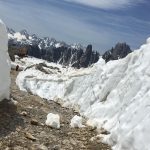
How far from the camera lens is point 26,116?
57.1 ft

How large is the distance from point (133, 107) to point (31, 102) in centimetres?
692

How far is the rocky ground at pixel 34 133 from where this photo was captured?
14.0 m

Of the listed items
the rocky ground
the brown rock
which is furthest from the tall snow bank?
the brown rock

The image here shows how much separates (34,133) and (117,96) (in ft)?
16.8

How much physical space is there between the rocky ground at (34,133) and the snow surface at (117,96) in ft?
3.10

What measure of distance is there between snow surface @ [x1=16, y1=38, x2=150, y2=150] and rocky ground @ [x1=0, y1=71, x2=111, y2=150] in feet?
3.10

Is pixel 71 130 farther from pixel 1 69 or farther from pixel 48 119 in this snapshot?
pixel 1 69

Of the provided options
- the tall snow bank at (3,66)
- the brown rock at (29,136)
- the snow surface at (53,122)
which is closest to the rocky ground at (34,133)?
the brown rock at (29,136)

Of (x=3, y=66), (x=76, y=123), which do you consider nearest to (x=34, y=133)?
(x=76, y=123)

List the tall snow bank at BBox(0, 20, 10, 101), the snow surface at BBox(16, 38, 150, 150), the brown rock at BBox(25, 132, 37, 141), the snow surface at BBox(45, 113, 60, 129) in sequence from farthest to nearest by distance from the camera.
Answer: the tall snow bank at BBox(0, 20, 10, 101) < the snow surface at BBox(45, 113, 60, 129) < the brown rock at BBox(25, 132, 37, 141) < the snow surface at BBox(16, 38, 150, 150)

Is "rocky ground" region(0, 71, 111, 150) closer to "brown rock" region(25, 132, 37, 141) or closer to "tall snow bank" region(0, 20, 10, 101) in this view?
"brown rock" region(25, 132, 37, 141)

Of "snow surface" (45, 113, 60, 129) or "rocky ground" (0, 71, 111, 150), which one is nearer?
"rocky ground" (0, 71, 111, 150)

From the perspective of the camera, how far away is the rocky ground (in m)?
14.0

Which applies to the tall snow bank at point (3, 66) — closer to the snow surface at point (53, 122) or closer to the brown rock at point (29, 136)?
the snow surface at point (53, 122)
